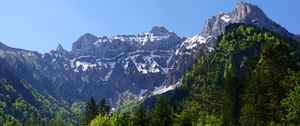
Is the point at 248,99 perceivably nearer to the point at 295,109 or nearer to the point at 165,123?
the point at 295,109

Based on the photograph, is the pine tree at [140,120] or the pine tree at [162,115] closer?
the pine tree at [140,120]

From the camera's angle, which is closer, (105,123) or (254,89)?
(254,89)

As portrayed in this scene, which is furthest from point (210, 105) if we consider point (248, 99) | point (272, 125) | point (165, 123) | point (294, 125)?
point (294, 125)

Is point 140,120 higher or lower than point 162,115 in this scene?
lower

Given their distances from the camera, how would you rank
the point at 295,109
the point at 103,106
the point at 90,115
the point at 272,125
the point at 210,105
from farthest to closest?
the point at 103,106 < the point at 90,115 < the point at 210,105 < the point at 272,125 < the point at 295,109

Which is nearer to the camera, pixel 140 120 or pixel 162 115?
pixel 140 120

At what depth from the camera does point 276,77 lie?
221 ft

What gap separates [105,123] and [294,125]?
201 feet

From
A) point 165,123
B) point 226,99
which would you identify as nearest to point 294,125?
point 226,99

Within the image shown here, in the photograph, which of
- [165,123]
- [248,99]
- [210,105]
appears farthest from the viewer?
[210,105]

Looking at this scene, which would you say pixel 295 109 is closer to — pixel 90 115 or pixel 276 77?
pixel 276 77

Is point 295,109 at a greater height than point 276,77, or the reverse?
point 276,77

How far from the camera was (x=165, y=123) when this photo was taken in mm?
103312

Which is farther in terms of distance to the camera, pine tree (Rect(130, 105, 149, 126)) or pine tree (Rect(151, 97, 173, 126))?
pine tree (Rect(151, 97, 173, 126))
